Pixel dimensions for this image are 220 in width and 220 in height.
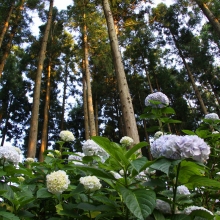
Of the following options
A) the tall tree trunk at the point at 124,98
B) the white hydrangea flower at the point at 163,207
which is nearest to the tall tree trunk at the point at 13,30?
the tall tree trunk at the point at 124,98

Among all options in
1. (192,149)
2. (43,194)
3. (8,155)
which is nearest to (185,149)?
(192,149)

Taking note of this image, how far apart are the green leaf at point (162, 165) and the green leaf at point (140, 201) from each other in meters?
0.12

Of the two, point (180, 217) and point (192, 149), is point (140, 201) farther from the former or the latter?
point (192, 149)

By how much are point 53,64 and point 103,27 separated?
5759 millimetres

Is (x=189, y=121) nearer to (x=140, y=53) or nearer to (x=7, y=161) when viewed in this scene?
(x=140, y=53)

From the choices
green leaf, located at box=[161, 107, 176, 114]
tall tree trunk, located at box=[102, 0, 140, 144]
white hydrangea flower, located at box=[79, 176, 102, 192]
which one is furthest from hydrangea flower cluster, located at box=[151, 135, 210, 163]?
tall tree trunk, located at box=[102, 0, 140, 144]

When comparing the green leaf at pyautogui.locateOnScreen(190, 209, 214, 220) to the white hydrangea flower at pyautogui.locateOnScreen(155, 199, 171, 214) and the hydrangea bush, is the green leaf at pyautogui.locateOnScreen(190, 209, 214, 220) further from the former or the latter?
the white hydrangea flower at pyautogui.locateOnScreen(155, 199, 171, 214)

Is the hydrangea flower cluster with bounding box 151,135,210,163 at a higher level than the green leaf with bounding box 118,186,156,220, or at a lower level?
higher

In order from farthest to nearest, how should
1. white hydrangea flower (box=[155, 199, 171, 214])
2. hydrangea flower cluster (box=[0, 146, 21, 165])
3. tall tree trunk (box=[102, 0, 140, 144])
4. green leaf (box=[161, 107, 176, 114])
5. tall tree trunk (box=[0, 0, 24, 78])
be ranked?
tall tree trunk (box=[0, 0, 24, 78]), tall tree trunk (box=[102, 0, 140, 144]), green leaf (box=[161, 107, 176, 114]), hydrangea flower cluster (box=[0, 146, 21, 165]), white hydrangea flower (box=[155, 199, 171, 214])

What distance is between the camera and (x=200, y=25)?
17031 mm

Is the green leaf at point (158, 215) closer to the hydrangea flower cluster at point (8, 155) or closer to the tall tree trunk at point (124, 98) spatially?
the hydrangea flower cluster at point (8, 155)

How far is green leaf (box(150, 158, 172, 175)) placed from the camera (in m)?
0.94

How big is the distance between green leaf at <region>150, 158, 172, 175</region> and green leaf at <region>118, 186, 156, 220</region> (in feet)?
0.39

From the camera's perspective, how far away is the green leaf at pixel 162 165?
0.94 metres
